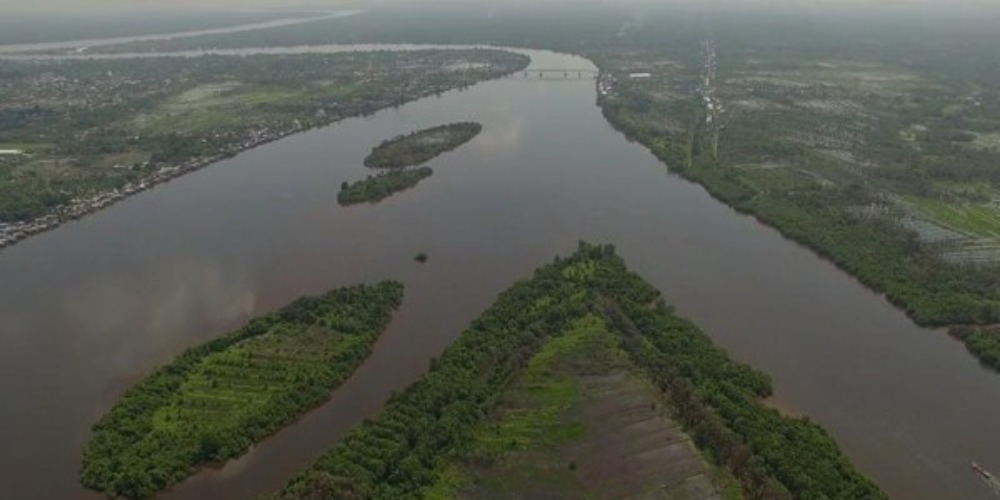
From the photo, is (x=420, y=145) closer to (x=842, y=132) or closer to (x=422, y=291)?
(x=422, y=291)

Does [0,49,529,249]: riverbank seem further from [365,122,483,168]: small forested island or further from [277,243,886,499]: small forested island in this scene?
[277,243,886,499]: small forested island

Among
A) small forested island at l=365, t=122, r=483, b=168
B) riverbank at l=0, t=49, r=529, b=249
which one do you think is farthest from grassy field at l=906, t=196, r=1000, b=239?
riverbank at l=0, t=49, r=529, b=249

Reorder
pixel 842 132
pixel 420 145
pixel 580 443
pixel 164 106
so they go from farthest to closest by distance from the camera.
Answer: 1. pixel 164 106
2. pixel 842 132
3. pixel 420 145
4. pixel 580 443

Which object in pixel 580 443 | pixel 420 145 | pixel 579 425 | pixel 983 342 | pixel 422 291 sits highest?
pixel 420 145

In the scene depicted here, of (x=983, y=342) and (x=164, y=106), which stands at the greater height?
(x=164, y=106)

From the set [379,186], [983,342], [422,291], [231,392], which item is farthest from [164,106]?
[983,342]

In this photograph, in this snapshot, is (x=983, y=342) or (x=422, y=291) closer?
(x=983, y=342)
